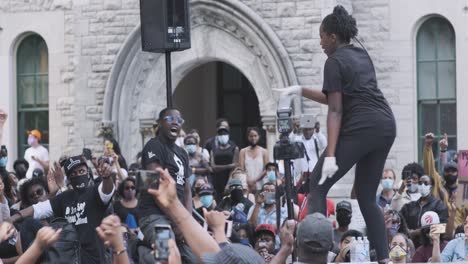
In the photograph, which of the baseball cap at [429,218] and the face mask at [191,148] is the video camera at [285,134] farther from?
the face mask at [191,148]

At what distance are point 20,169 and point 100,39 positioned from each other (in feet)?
11.1

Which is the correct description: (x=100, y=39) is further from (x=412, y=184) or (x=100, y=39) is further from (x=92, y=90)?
(x=412, y=184)

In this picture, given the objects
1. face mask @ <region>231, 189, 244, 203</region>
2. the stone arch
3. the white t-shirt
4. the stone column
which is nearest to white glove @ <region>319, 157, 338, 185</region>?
face mask @ <region>231, 189, 244, 203</region>

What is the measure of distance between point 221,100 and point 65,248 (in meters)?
16.5

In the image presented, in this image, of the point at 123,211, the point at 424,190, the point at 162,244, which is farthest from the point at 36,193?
the point at 162,244

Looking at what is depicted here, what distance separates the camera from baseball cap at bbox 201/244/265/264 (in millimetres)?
8039

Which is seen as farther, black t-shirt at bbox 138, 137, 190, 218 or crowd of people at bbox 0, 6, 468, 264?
black t-shirt at bbox 138, 137, 190, 218

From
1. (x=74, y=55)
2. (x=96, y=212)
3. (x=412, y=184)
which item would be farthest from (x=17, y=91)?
(x=96, y=212)

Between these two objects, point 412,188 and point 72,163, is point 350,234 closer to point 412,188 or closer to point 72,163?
point 72,163

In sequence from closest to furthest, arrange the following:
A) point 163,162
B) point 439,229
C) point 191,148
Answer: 1. point 163,162
2. point 439,229
3. point 191,148

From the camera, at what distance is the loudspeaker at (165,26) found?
46.0 feet

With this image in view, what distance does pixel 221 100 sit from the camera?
28359mm

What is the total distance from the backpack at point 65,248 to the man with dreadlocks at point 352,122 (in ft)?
6.83

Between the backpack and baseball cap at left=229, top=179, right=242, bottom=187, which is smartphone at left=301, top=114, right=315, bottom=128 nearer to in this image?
baseball cap at left=229, top=179, right=242, bottom=187
